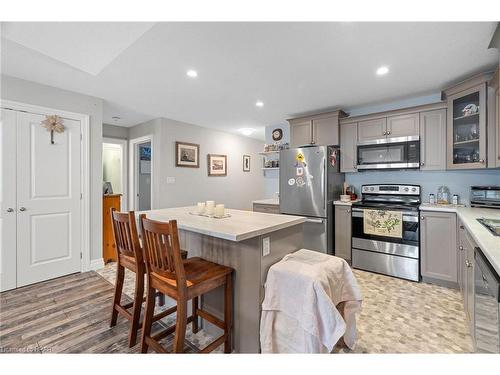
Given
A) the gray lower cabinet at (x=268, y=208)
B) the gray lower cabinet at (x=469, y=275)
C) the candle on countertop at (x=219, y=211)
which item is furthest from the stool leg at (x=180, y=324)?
the gray lower cabinet at (x=268, y=208)

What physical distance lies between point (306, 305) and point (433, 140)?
9.05ft

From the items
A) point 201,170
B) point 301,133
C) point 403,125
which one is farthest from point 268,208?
point 403,125

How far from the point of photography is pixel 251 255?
153 centimetres

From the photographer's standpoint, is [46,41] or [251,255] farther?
[46,41]

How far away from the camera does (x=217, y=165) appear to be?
5113 mm

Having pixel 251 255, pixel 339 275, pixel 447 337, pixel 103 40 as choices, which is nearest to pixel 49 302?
pixel 251 255

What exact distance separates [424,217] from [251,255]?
2.30 meters

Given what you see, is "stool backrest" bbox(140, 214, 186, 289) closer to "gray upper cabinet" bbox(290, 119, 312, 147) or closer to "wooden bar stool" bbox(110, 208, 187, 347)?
A: "wooden bar stool" bbox(110, 208, 187, 347)

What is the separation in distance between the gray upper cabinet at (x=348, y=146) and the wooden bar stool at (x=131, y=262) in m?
2.66

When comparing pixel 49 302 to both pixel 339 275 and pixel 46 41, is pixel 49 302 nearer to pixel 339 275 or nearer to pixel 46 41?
pixel 46 41

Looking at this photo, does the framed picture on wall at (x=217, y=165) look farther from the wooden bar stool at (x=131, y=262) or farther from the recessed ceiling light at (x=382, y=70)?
the recessed ceiling light at (x=382, y=70)

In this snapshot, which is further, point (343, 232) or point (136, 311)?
point (343, 232)

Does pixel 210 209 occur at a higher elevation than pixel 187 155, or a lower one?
lower

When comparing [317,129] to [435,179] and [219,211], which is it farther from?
[219,211]
